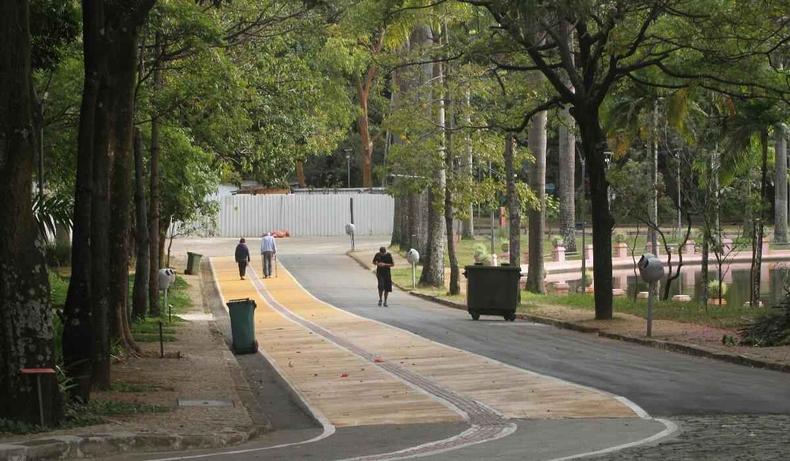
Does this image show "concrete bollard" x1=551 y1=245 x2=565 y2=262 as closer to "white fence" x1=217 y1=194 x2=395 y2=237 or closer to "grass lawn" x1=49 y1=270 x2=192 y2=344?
"white fence" x1=217 y1=194 x2=395 y2=237

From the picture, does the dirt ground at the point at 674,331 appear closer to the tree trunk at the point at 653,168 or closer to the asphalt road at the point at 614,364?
the asphalt road at the point at 614,364

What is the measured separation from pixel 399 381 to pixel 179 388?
10.1 feet

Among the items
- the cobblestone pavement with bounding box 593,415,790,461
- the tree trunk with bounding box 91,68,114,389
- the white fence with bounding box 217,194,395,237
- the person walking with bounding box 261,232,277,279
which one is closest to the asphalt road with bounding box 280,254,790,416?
the cobblestone pavement with bounding box 593,415,790,461

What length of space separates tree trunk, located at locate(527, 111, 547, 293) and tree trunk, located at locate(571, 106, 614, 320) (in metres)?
9.86

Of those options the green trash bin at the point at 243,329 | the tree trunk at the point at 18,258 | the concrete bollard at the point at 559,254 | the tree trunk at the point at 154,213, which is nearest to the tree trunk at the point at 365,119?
the concrete bollard at the point at 559,254

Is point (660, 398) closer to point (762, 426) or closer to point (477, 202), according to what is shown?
point (762, 426)

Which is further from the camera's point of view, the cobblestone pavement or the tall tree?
the tall tree

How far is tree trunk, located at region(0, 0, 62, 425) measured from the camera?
38.0ft

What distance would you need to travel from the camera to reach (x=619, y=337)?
925 inches

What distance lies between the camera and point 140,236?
1021 inches

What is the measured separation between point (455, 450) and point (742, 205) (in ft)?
99.3

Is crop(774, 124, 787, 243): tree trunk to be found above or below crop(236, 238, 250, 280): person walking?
above

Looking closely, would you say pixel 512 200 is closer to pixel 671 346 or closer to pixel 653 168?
pixel 653 168

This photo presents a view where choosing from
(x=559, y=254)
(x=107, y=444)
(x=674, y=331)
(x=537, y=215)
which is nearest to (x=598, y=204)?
(x=674, y=331)
